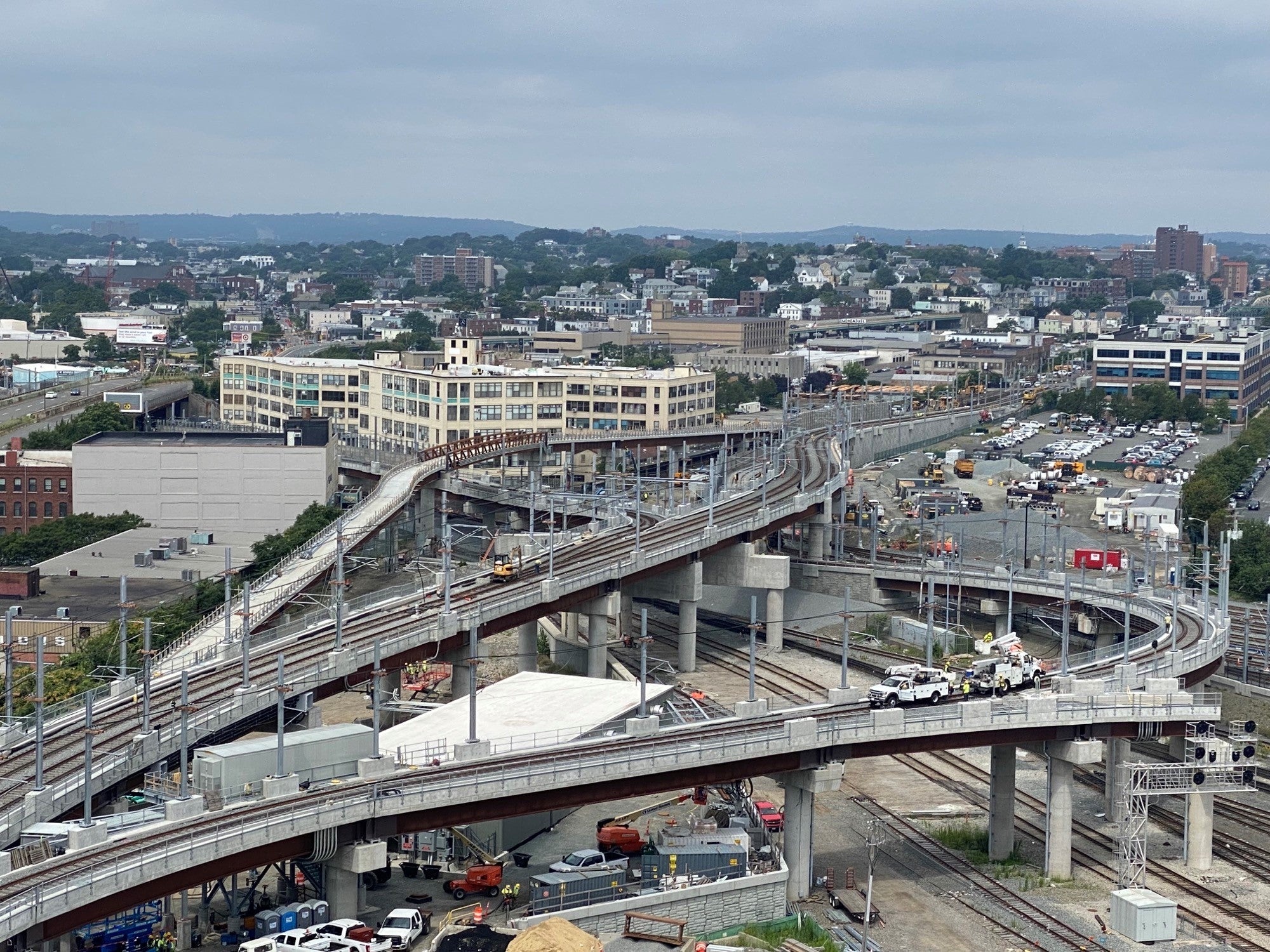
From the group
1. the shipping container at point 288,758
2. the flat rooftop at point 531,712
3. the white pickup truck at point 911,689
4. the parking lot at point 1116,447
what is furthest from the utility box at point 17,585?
the parking lot at point 1116,447

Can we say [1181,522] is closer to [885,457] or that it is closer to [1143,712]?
[885,457]

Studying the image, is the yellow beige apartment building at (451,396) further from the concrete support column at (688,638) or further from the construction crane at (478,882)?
the construction crane at (478,882)

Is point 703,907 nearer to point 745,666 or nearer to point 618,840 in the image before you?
point 618,840

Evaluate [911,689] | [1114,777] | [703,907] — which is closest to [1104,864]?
[1114,777]

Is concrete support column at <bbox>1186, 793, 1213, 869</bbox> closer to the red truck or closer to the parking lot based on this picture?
the red truck

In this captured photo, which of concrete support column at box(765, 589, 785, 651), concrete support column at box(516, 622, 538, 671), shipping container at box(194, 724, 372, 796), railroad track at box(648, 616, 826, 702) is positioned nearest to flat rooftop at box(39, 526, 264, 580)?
concrete support column at box(516, 622, 538, 671)

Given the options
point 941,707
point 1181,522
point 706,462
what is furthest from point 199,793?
point 706,462
